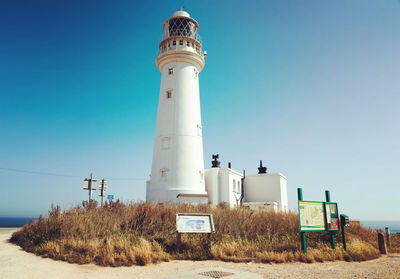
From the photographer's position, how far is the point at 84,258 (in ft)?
23.5

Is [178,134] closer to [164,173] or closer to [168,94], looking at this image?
[164,173]

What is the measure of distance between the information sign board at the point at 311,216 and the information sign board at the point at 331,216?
0.47 feet

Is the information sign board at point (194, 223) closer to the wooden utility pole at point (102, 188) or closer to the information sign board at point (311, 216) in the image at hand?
the information sign board at point (311, 216)

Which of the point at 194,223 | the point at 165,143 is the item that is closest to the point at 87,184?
the point at 165,143

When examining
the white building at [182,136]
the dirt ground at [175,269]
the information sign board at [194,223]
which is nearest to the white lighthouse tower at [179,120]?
the white building at [182,136]

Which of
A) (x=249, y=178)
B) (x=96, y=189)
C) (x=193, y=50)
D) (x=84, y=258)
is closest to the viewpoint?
(x=84, y=258)

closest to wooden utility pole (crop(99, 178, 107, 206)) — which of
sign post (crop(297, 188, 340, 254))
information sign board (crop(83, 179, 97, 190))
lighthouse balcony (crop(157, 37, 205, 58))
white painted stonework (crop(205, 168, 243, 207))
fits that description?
information sign board (crop(83, 179, 97, 190))

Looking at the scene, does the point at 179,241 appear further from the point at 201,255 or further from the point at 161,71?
the point at 161,71

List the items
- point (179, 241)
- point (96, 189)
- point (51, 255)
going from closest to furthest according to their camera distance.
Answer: point (51, 255), point (179, 241), point (96, 189)

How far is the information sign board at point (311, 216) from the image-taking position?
328 inches

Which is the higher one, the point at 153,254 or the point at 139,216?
the point at 139,216

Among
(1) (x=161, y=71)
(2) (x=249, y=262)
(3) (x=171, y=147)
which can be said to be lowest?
(2) (x=249, y=262)

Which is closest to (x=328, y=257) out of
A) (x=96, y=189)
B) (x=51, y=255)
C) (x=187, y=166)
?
(x=51, y=255)

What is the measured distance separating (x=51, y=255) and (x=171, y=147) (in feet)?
39.0
